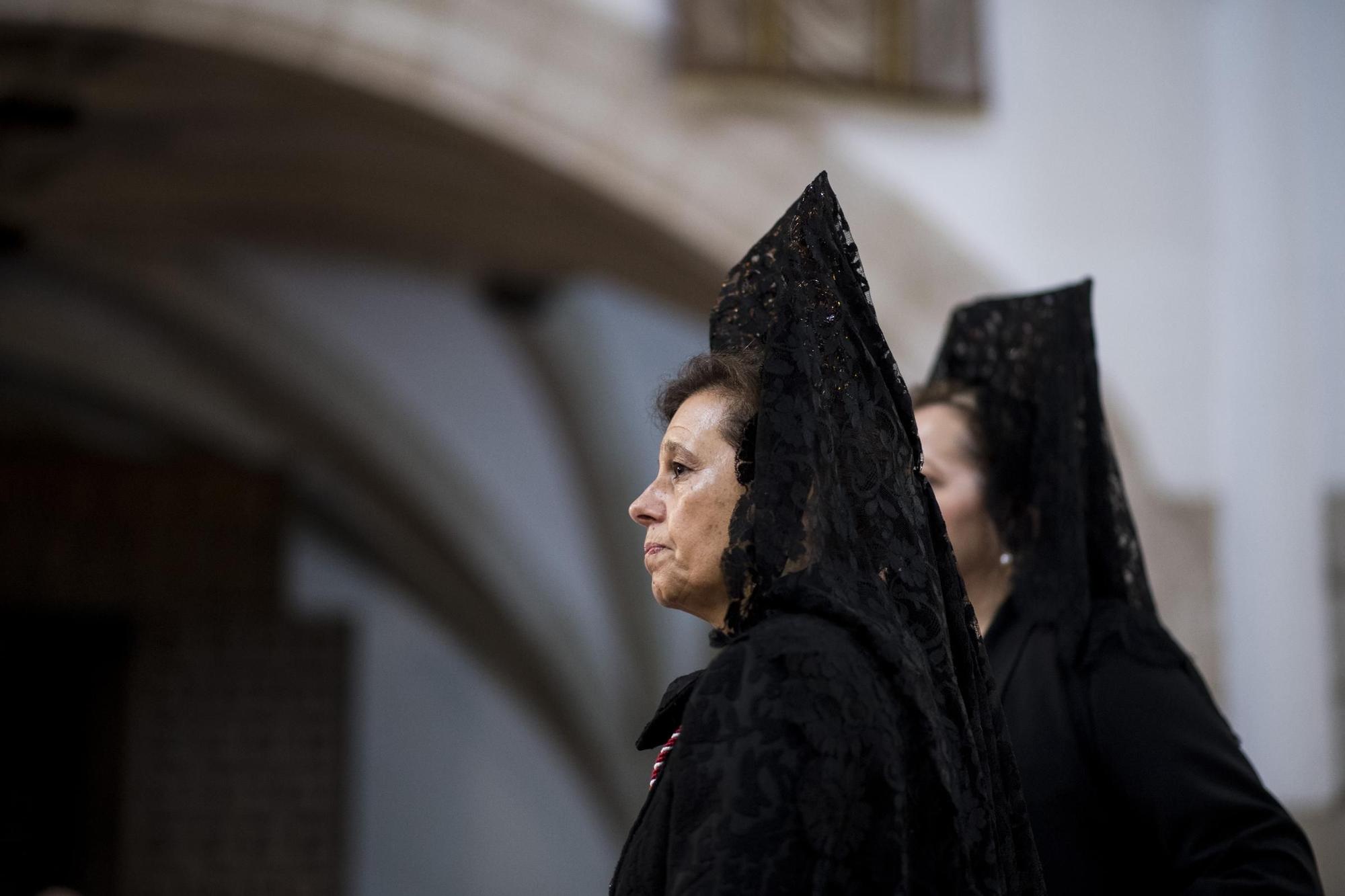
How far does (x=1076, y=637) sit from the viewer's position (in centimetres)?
209

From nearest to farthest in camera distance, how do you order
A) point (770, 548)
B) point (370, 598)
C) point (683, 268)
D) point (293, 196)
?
point (770, 548), point (683, 268), point (293, 196), point (370, 598)

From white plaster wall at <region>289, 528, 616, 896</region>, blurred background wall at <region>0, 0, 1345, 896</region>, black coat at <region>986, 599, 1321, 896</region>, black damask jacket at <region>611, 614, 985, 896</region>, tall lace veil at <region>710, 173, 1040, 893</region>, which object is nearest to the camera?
black damask jacket at <region>611, 614, 985, 896</region>

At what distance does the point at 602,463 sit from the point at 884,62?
5.15 m

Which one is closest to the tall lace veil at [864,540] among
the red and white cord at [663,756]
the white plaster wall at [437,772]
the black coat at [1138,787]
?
the red and white cord at [663,756]

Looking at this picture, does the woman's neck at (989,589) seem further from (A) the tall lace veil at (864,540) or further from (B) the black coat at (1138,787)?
(A) the tall lace veil at (864,540)

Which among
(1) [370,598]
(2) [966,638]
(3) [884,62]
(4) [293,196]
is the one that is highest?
(4) [293,196]

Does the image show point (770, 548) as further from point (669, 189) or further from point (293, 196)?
point (293, 196)

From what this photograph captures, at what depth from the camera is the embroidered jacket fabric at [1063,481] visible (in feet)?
6.94

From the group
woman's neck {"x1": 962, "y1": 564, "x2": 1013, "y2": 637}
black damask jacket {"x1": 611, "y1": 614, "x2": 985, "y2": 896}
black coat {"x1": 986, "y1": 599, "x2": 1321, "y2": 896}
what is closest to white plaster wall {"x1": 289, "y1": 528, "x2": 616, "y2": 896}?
woman's neck {"x1": 962, "y1": 564, "x2": 1013, "y2": 637}

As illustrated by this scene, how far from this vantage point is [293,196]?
7.00 metres

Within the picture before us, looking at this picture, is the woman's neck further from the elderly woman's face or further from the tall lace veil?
the elderly woman's face

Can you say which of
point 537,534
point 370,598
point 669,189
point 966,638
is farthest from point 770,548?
point 370,598

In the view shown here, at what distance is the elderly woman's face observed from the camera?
1461mm

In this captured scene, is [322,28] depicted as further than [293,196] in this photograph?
No
